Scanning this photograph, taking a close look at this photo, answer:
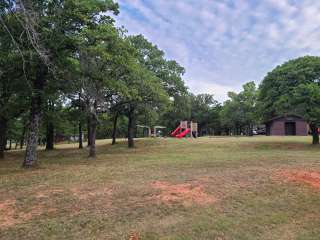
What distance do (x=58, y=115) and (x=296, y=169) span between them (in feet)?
54.3

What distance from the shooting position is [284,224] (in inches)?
198

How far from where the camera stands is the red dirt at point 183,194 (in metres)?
6.07

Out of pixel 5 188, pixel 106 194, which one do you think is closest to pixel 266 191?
pixel 106 194

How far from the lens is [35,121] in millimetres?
11250

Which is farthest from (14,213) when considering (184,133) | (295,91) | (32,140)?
(184,133)

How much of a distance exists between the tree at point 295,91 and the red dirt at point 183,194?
15146mm

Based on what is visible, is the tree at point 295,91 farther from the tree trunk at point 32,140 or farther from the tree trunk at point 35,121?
the tree trunk at point 32,140

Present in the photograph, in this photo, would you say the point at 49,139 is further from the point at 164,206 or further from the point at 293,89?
the point at 164,206

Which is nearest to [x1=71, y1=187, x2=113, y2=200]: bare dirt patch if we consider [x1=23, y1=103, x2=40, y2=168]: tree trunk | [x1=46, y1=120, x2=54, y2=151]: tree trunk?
[x1=23, y1=103, x2=40, y2=168]: tree trunk

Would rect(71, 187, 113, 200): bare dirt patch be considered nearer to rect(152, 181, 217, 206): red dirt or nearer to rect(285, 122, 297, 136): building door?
rect(152, 181, 217, 206): red dirt

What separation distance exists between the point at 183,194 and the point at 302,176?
4114 millimetres

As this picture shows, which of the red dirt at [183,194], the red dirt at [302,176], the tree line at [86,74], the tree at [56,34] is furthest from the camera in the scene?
the tree at [56,34]

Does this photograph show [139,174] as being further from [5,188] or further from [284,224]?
[284,224]

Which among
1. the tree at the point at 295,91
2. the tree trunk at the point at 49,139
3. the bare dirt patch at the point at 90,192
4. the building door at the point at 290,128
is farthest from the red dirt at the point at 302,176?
the building door at the point at 290,128
